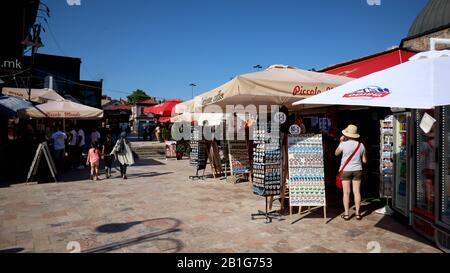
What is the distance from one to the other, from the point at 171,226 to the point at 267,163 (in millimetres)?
1983

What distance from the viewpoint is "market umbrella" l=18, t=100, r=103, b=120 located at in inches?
408

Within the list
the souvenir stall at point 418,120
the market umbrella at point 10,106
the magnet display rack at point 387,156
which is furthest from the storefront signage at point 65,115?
the magnet display rack at point 387,156

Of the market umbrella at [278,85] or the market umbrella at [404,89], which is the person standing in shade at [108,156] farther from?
the market umbrella at [404,89]

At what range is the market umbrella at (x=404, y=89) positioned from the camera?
3.12 meters

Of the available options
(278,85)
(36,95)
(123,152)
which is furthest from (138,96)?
(278,85)

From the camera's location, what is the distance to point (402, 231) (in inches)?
194

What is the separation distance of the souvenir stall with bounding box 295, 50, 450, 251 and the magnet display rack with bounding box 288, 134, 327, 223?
1336mm

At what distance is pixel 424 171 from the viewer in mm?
4949

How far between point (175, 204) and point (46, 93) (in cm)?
1001

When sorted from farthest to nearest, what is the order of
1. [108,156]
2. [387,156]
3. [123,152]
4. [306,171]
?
[108,156] < [123,152] < [387,156] < [306,171]

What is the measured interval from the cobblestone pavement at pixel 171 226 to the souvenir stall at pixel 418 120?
1.33 feet

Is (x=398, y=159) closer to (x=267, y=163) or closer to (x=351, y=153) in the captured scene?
(x=351, y=153)
